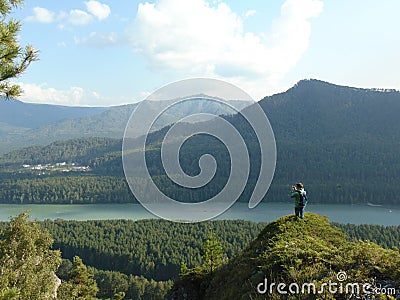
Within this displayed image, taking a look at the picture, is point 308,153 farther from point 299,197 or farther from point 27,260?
point 27,260

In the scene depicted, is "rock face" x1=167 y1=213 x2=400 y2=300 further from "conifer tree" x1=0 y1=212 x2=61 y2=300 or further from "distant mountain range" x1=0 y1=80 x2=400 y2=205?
"distant mountain range" x1=0 y1=80 x2=400 y2=205

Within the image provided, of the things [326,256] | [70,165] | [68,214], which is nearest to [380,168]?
[68,214]

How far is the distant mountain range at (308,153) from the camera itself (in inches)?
2891

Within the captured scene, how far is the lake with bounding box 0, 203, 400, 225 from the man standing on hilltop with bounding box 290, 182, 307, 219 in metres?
45.4

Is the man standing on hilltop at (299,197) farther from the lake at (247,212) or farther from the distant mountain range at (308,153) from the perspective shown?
the lake at (247,212)

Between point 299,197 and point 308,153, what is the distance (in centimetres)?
10363

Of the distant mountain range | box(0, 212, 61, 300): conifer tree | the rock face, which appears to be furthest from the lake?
the rock face

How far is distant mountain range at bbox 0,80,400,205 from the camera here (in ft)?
241

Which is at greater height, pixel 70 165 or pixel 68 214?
pixel 70 165

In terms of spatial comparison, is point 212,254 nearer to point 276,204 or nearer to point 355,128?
point 276,204

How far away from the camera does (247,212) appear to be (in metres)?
61.6


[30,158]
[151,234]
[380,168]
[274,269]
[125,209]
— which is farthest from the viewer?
[30,158]

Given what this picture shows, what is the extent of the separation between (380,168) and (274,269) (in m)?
96.9

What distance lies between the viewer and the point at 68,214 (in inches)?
2771
